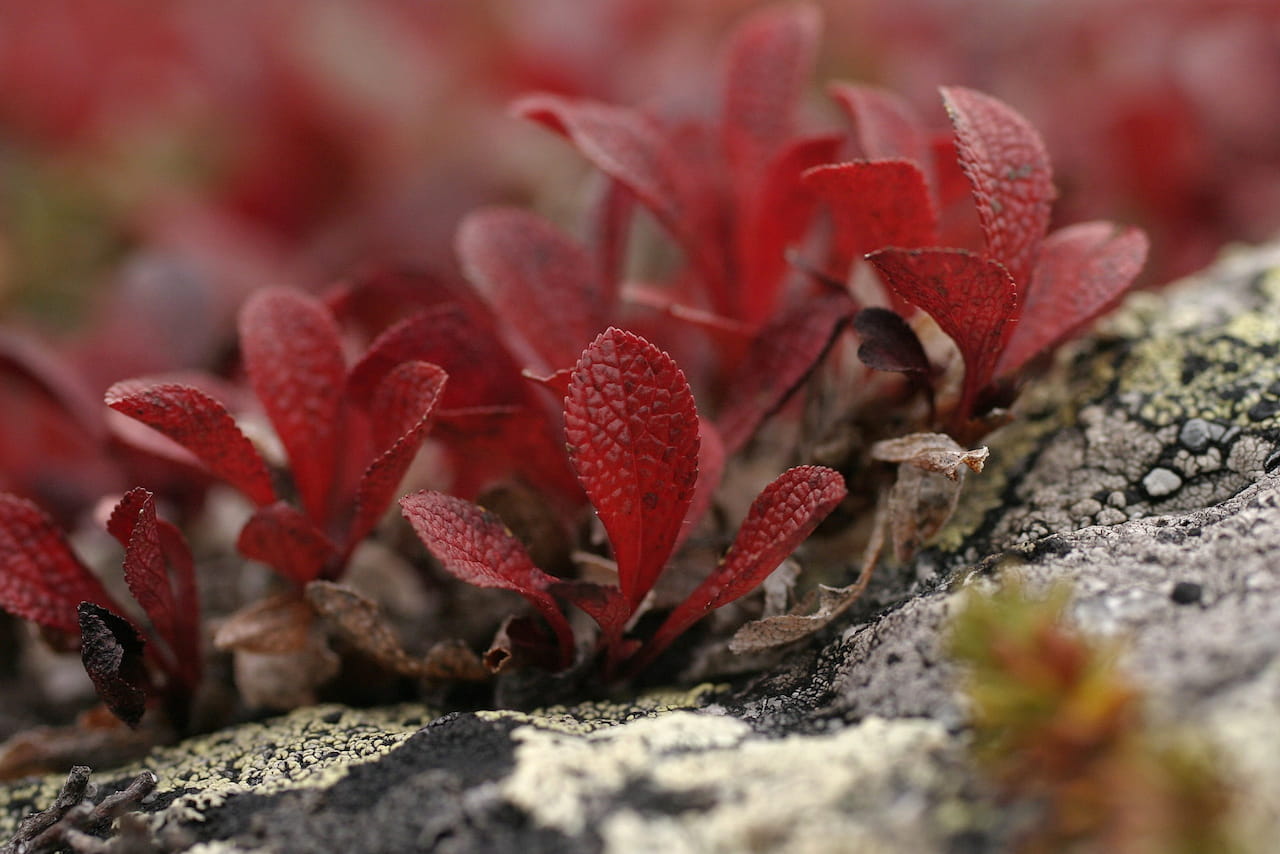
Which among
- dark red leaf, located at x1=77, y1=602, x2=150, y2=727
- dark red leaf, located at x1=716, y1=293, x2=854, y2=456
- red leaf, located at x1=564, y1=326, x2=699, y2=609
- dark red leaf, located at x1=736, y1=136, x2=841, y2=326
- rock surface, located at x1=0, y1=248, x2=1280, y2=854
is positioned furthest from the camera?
dark red leaf, located at x1=736, y1=136, x2=841, y2=326

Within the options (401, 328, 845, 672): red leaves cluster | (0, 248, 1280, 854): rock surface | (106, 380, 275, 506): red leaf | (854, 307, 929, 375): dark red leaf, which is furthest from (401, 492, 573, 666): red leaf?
(854, 307, 929, 375): dark red leaf

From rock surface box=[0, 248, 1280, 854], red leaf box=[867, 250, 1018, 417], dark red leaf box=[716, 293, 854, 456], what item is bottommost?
rock surface box=[0, 248, 1280, 854]

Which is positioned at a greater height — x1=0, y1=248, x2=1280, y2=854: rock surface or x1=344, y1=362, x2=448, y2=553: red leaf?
x1=344, y1=362, x2=448, y2=553: red leaf

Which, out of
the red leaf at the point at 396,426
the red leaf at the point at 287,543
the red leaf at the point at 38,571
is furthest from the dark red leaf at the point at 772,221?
the red leaf at the point at 38,571

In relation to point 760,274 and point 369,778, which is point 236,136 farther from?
point 369,778

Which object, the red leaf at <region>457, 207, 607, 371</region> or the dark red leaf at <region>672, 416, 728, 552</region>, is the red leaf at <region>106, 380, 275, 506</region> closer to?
the red leaf at <region>457, 207, 607, 371</region>

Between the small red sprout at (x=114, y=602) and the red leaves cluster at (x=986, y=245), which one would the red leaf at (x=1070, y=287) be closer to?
the red leaves cluster at (x=986, y=245)

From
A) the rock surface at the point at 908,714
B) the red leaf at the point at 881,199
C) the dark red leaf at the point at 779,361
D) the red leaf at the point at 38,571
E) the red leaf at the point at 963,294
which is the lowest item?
the rock surface at the point at 908,714
